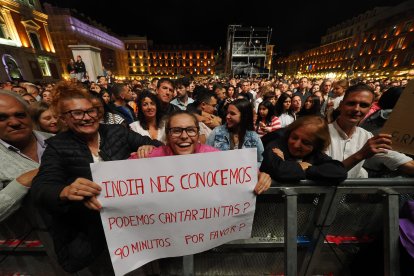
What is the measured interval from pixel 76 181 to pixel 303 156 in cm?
200

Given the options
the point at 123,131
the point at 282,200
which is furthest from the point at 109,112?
→ the point at 282,200

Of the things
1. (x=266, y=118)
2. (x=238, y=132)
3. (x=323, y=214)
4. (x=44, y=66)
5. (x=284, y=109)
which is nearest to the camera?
(x=323, y=214)

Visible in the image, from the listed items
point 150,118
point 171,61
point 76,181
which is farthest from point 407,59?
point 171,61

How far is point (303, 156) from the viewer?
6.66 ft

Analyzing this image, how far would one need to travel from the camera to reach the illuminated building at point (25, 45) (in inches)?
1021

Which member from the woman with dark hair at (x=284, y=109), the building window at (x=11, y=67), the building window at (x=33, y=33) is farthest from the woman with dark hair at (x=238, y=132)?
the building window at (x=33, y=33)

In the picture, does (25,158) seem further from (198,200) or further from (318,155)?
(318,155)

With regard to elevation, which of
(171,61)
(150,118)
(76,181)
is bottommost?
(150,118)

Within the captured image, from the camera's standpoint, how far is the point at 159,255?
167 cm

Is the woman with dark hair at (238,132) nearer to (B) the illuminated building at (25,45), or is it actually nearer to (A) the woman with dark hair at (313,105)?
(A) the woman with dark hair at (313,105)

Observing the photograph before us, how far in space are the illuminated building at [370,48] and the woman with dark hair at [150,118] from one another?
4067 cm

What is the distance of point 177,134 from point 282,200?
3.63 feet

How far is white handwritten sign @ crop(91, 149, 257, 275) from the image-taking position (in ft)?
4.54

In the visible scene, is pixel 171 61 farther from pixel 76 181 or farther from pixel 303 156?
pixel 76 181
